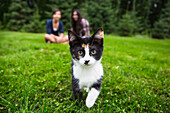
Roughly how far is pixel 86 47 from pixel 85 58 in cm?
16

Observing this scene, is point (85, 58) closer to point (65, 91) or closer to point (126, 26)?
point (65, 91)

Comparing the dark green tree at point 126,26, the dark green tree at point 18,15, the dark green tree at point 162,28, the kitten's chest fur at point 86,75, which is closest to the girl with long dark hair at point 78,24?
the kitten's chest fur at point 86,75

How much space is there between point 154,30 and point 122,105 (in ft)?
72.2

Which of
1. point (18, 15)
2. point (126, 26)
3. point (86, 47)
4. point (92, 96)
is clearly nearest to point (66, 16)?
point (18, 15)

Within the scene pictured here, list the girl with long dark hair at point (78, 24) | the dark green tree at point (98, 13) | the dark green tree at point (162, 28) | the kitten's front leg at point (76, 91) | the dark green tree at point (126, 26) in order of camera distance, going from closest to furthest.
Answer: the kitten's front leg at point (76, 91) → the girl with long dark hair at point (78, 24) → the dark green tree at point (98, 13) → the dark green tree at point (126, 26) → the dark green tree at point (162, 28)

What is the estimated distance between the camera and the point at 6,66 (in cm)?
250

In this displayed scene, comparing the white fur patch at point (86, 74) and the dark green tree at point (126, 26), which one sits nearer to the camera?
the white fur patch at point (86, 74)

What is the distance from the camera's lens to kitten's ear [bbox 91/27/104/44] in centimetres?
143

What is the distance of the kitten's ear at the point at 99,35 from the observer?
1.43m

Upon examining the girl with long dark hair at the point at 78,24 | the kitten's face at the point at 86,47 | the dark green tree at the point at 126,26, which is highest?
the dark green tree at the point at 126,26

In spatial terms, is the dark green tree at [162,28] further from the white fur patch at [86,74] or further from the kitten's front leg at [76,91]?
the kitten's front leg at [76,91]

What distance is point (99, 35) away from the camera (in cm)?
145

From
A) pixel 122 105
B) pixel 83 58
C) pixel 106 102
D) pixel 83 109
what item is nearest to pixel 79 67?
pixel 83 58

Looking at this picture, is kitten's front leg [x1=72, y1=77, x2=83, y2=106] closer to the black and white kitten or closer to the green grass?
the black and white kitten
